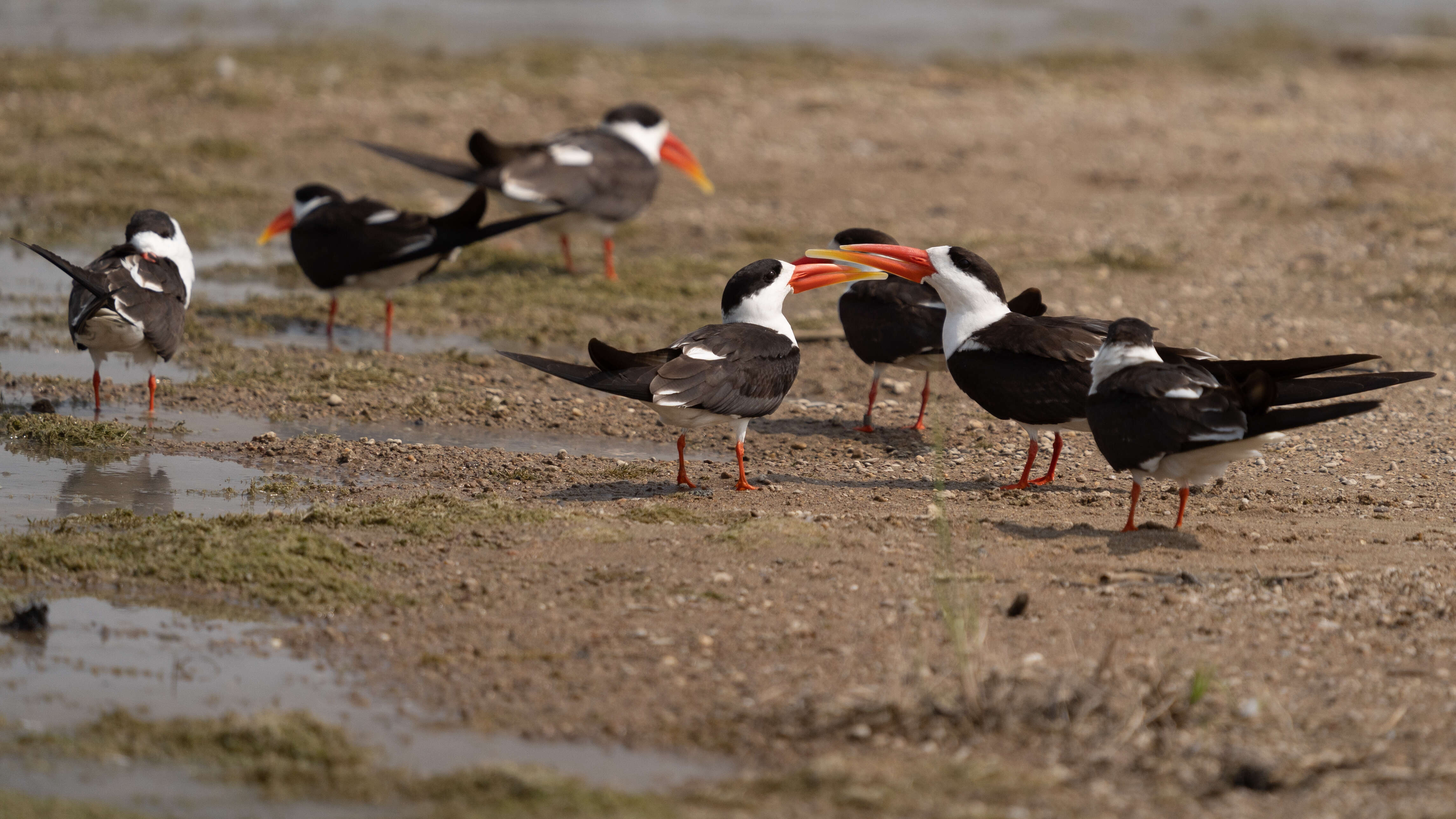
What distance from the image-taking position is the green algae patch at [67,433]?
20.8 feet

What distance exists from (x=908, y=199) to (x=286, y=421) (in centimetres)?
700

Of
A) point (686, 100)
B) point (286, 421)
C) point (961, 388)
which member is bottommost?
point (286, 421)

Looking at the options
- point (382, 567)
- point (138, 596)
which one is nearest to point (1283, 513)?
point (382, 567)

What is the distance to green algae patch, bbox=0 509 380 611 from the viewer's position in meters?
4.70

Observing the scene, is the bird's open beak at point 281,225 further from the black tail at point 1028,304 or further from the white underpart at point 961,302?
the black tail at point 1028,304

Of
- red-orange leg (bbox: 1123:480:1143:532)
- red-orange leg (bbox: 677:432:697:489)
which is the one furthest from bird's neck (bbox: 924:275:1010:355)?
red-orange leg (bbox: 677:432:697:489)

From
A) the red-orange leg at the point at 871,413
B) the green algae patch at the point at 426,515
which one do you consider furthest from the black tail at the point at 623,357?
the red-orange leg at the point at 871,413

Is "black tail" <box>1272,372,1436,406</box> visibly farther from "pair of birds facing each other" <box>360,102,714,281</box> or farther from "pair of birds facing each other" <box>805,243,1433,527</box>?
"pair of birds facing each other" <box>360,102,714,281</box>

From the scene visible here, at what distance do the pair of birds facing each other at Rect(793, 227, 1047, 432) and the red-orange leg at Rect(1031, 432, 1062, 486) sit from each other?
67 centimetres

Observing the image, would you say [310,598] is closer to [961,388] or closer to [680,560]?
[680,560]

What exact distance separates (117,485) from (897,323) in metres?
3.74

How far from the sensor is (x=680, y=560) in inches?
200

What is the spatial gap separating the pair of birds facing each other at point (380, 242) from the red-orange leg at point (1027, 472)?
385 centimetres

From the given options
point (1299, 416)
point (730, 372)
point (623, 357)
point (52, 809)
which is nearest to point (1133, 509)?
point (1299, 416)
